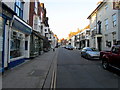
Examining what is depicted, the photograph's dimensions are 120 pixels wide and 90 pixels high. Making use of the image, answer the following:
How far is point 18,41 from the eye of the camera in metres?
10.3

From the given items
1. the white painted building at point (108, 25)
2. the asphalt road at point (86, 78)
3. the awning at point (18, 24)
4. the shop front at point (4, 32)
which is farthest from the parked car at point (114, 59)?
the white painted building at point (108, 25)

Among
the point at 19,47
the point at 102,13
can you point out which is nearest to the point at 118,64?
the point at 19,47

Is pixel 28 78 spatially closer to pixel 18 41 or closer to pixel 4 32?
pixel 4 32

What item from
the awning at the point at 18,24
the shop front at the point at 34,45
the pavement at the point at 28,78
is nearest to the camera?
the pavement at the point at 28,78

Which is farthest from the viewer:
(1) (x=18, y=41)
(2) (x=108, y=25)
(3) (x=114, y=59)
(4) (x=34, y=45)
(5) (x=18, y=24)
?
(2) (x=108, y=25)

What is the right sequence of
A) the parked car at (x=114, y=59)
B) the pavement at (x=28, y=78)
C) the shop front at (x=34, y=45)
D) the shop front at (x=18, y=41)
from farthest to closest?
the shop front at (x=34, y=45), the shop front at (x=18, y=41), the parked car at (x=114, y=59), the pavement at (x=28, y=78)

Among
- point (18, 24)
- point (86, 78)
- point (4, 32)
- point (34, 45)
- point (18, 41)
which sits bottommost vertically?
point (86, 78)

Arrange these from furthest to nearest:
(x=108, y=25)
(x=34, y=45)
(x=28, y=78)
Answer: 1. (x=108, y=25)
2. (x=34, y=45)
3. (x=28, y=78)

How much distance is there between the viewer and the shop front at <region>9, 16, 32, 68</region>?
8328 millimetres

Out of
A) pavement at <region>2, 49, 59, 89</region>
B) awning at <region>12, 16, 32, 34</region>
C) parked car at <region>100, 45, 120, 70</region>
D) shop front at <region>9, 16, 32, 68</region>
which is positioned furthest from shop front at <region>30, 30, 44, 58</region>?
parked car at <region>100, 45, 120, 70</region>

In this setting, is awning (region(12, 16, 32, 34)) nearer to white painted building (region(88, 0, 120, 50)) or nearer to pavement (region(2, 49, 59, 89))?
pavement (region(2, 49, 59, 89))

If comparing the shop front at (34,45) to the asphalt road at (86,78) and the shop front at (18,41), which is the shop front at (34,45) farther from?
the asphalt road at (86,78)

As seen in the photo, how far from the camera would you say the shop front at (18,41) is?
8.33m

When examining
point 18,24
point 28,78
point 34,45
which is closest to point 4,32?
point 18,24
